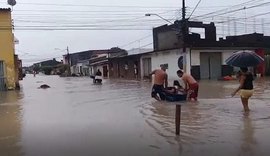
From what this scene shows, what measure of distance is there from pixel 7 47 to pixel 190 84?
19241 mm

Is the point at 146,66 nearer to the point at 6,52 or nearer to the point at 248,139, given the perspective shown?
the point at 6,52

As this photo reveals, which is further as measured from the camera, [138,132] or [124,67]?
[124,67]

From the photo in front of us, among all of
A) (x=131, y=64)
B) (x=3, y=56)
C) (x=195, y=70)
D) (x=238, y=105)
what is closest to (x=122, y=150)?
(x=238, y=105)

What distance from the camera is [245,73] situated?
44.4ft

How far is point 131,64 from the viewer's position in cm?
5788

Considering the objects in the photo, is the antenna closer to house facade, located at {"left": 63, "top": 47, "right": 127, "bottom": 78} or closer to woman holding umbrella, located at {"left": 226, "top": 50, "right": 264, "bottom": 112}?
woman holding umbrella, located at {"left": 226, "top": 50, "right": 264, "bottom": 112}

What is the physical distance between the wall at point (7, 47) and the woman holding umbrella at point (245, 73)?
21891mm

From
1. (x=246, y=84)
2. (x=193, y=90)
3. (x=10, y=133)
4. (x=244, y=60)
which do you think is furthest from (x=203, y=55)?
(x=10, y=133)

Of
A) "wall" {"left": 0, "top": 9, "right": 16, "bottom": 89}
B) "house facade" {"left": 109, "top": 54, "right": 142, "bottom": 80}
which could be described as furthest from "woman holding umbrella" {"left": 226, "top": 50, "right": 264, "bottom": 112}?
"house facade" {"left": 109, "top": 54, "right": 142, "bottom": 80}

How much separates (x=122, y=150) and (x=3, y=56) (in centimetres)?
2587

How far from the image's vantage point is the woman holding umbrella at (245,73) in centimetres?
1358

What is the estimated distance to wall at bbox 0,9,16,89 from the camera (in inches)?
1268

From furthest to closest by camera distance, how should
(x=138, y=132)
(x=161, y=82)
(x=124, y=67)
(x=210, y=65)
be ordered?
(x=124, y=67) → (x=210, y=65) → (x=161, y=82) → (x=138, y=132)

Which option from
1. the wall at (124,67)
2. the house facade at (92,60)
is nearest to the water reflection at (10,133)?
the wall at (124,67)
